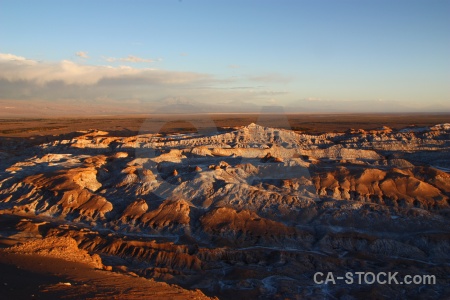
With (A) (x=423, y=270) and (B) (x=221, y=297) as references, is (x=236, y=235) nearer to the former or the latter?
(B) (x=221, y=297)

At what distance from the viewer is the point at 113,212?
31.1 m

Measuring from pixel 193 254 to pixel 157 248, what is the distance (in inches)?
88.4

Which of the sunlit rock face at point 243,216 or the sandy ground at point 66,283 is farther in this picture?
the sunlit rock face at point 243,216

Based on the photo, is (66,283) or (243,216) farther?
(243,216)

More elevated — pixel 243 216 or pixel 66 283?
pixel 66 283

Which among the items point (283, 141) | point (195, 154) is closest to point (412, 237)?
point (195, 154)

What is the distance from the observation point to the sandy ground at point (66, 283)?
14203 mm

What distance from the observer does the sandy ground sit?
14.2 metres

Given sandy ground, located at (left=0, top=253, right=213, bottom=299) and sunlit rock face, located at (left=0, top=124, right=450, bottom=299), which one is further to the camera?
sunlit rock face, located at (left=0, top=124, right=450, bottom=299)

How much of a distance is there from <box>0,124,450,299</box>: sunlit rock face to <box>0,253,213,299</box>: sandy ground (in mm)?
4306

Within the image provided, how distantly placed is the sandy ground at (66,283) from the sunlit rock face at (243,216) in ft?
14.1

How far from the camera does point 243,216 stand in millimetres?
28016

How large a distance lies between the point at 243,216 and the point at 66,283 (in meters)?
14.6

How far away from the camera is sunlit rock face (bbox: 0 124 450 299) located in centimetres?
2238
